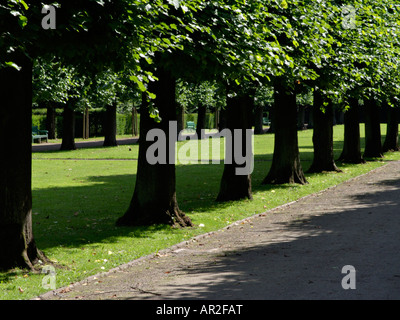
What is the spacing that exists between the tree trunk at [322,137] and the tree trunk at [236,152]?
320 inches

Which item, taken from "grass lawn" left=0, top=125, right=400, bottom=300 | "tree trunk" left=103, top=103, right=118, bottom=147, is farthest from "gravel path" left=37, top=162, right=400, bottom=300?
"tree trunk" left=103, top=103, right=118, bottom=147

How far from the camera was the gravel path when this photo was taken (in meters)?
7.92

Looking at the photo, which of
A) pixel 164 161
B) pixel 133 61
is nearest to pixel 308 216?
pixel 164 161

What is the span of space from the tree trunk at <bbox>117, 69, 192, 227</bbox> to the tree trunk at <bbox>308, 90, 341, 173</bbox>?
12510mm

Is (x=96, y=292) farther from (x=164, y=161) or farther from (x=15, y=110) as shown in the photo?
(x=164, y=161)

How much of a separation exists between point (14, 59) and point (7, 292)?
11.0 ft

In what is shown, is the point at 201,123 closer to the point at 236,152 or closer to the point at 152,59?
the point at 236,152

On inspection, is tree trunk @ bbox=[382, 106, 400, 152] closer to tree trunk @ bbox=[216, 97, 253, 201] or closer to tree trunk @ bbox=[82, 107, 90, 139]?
tree trunk @ bbox=[216, 97, 253, 201]

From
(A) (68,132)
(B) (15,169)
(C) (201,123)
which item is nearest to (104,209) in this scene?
(B) (15,169)

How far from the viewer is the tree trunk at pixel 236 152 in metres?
16.8

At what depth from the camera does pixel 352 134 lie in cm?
2889

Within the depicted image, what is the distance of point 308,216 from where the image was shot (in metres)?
14.5

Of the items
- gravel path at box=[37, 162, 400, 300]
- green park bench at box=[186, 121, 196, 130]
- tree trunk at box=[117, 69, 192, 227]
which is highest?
green park bench at box=[186, 121, 196, 130]

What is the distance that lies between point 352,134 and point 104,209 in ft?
53.0
